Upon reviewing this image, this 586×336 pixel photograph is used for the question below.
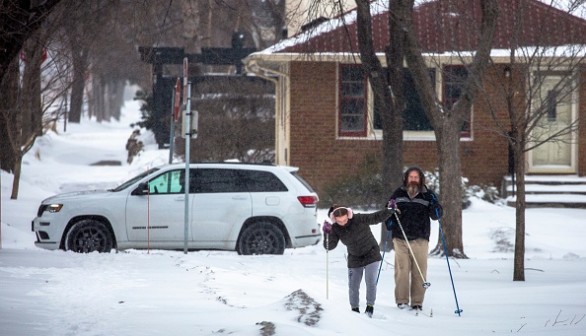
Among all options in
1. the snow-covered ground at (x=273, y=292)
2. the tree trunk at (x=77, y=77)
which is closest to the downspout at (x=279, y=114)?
the tree trunk at (x=77, y=77)

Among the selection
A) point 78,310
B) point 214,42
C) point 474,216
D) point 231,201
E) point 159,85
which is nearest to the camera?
point 78,310

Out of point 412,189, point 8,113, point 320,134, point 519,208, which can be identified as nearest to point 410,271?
point 412,189

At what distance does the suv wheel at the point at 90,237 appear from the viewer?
1534 centimetres

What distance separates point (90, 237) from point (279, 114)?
11880 mm

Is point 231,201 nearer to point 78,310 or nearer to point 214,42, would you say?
point 78,310


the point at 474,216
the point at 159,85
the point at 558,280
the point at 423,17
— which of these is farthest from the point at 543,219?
the point at 159,85

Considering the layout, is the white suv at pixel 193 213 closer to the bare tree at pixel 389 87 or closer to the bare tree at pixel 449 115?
the bare tree at pixel 389 87

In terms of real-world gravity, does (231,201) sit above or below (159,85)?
below

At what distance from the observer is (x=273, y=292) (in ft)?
37.6

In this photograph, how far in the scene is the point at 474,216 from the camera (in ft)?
67.8

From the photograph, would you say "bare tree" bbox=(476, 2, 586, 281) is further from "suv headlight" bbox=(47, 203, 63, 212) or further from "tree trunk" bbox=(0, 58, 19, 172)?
"tree trunk" bbox=(0, 58, 19, 172)

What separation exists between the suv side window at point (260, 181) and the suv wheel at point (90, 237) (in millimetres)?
2356

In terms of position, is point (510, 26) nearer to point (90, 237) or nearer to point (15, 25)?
point (15, 25)

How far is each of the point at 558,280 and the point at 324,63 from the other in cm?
1095
